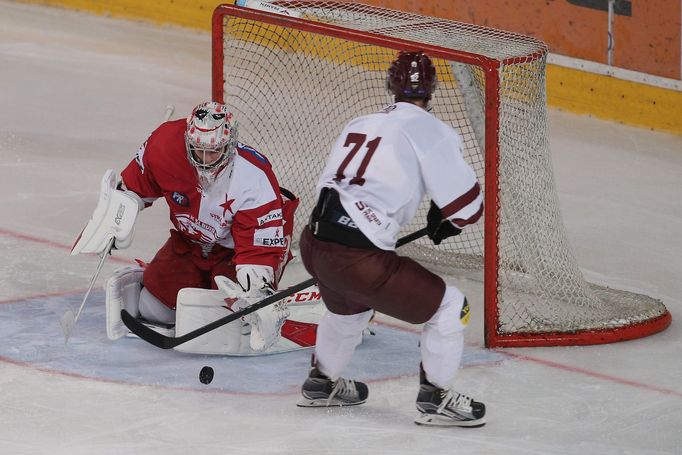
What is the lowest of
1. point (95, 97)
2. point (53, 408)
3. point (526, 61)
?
point (53, 408)

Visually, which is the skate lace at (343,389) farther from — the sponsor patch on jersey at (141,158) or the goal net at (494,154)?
the sponsor patch on jersey at (141,158)

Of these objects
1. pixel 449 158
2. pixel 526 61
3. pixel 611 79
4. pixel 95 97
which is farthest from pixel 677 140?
pixel 449 158

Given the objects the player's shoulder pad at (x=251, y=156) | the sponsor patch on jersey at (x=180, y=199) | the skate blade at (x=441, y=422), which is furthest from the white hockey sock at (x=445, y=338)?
the sponsor patch on jersey at (x=180, y=199)

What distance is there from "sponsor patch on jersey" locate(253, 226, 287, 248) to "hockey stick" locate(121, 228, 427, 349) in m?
0.16

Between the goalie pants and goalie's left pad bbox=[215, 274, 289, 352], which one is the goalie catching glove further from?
the goalie pants

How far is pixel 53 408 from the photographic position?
4074mm

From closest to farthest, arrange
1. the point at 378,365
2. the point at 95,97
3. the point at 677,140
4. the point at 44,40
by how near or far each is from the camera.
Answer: the point at 378,365 < the point at 677,140 < the point at 95,97 < the point at 44,40

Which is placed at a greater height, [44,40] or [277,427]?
[44,40]

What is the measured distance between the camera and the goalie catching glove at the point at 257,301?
433 cm

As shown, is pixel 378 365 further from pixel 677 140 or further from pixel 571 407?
pixel 677 140

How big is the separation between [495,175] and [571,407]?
A: 0.81 metres

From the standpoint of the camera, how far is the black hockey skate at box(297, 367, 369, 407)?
411 cm

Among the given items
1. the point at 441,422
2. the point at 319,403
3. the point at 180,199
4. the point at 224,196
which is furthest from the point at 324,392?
the point at 180,199

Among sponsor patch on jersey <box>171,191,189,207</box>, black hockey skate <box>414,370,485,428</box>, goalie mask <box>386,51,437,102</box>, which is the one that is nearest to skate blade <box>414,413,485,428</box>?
black hockey skate <box>414,370,485,428</box>
